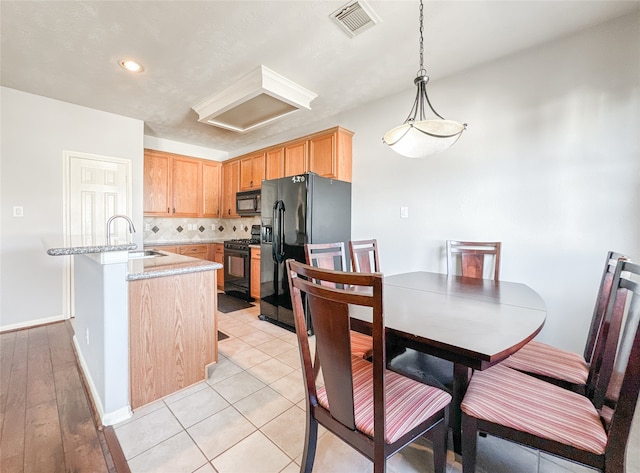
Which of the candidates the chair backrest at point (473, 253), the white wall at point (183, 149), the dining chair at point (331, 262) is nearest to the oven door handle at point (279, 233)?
the dining chair at point (331, 262)

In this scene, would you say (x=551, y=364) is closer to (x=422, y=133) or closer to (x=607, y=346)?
(x=607, y=346)

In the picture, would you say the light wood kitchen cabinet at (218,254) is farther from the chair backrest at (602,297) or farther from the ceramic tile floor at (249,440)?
the chair backrest at (602,297)

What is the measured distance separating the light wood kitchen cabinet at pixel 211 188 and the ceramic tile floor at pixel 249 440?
3.60m

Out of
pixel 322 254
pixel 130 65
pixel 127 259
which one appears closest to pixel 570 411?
pixel 322 254

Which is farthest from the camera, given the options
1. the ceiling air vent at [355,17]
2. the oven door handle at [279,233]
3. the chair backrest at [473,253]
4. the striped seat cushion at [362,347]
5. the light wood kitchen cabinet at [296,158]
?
the light wood kitchen cabinet at [296,158]

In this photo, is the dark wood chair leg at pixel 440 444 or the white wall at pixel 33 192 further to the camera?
the white wall at pixel 33 192

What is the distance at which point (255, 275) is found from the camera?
410 cm

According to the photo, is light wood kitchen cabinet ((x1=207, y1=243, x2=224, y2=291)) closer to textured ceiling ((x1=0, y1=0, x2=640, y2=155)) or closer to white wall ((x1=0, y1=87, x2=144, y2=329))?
white wall ((x1=0, y1=87, x2=144, y2=329))

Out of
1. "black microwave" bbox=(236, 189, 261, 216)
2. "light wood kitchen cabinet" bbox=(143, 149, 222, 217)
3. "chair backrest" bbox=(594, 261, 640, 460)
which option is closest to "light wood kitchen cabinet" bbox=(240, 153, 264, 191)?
"black microwave" bbox=(236, 189, 261, 216)

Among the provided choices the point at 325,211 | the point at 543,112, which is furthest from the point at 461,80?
the point at 325,211

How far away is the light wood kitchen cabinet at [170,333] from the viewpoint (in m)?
1.71

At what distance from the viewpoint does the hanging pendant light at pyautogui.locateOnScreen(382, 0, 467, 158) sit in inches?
64.1

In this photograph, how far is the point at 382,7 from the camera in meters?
1.86

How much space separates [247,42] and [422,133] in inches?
64.7
